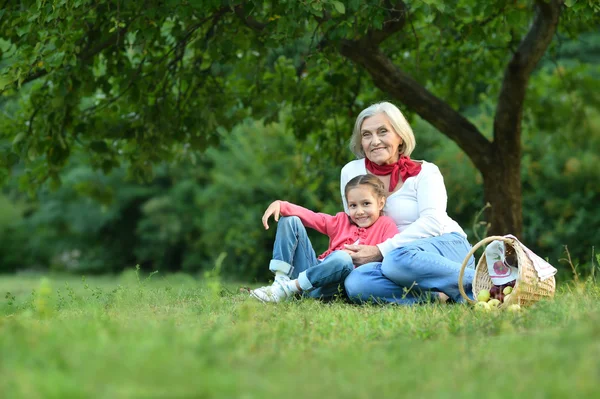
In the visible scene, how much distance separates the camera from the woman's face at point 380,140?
5773 mm

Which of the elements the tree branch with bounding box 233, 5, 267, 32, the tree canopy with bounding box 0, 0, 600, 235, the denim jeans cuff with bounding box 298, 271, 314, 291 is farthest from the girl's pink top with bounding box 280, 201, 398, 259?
the tree branch with bounding box 233, 5, 267, 32

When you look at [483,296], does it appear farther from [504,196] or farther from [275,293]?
[504,196]

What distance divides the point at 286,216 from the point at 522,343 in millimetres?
2697

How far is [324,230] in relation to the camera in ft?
19.0

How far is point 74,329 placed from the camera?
3252mm

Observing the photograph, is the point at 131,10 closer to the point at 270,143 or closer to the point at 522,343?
the point at 522,343

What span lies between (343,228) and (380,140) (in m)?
0.67

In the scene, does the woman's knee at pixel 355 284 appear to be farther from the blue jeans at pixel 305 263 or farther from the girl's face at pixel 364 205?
the girl's face at pixel 364 205

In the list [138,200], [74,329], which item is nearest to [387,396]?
[74,329]

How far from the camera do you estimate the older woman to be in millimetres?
5273

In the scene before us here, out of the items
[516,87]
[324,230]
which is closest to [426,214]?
[324,230]

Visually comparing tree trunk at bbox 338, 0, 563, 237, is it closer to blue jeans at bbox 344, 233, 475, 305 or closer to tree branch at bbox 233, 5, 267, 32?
tree branch at bbox 233, 5, 267, 32

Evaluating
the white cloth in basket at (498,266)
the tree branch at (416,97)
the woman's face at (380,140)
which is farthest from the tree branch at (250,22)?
the white cloth in basket at (498,266)

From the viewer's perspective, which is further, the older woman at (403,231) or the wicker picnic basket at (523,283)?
the older woman at (403,231)
